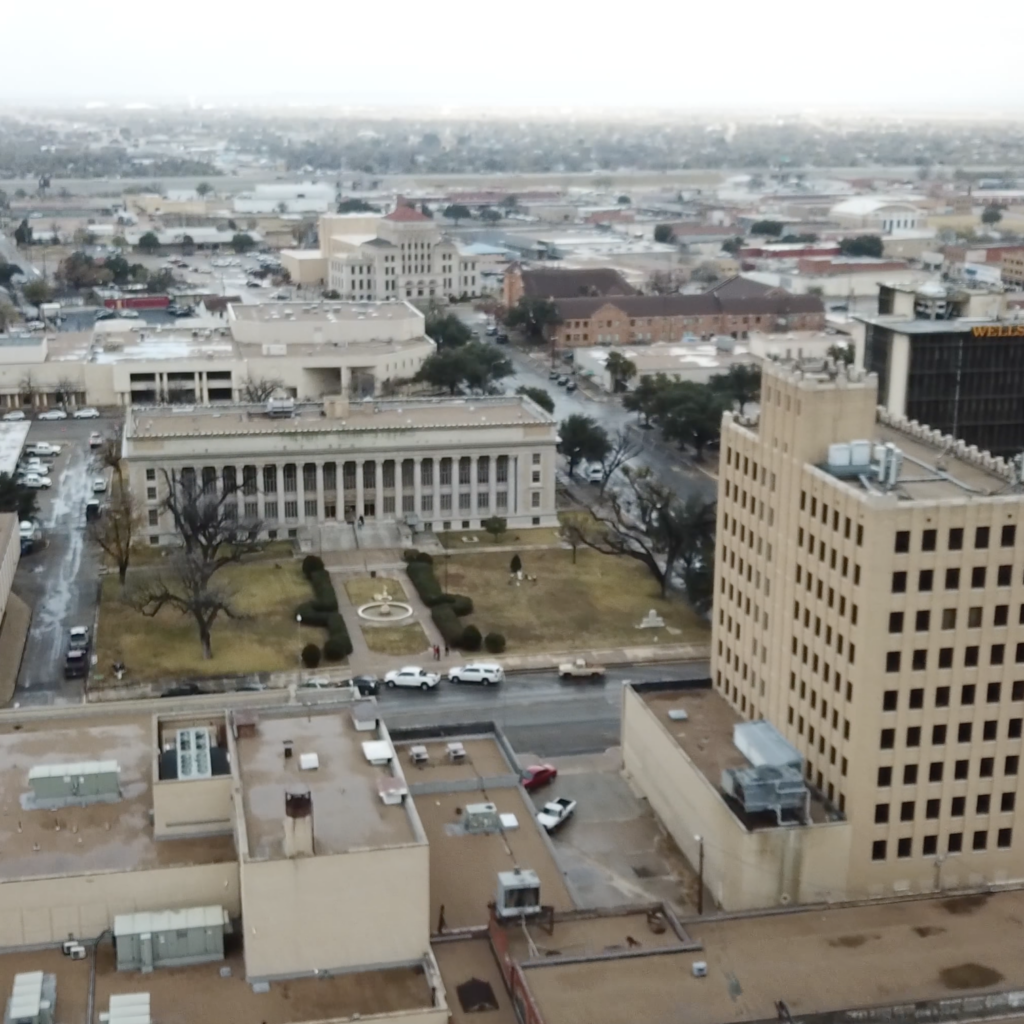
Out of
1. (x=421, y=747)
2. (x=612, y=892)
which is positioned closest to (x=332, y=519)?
(x=421, y=747)

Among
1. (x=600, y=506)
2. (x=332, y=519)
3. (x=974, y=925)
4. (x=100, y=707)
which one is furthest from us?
(x=600, y=506)

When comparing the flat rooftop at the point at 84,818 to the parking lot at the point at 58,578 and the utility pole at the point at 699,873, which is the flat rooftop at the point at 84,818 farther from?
the parking lot at the point at 58,578

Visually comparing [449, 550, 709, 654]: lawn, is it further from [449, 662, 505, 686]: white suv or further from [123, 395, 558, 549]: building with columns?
[123, 395, 558, 549]: building with columns

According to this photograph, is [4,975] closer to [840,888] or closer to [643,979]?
[643,979]

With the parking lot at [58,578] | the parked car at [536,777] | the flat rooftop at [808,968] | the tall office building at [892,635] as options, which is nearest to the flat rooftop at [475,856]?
the parked car at [536,777]

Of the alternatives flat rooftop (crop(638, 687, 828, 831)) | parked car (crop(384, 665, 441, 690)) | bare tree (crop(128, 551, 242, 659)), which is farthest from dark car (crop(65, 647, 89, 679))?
flat rooftop (crop(638, 687, 828, 831))

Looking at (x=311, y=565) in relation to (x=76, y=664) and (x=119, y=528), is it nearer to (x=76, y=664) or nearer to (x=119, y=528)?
(x=119, y=528)

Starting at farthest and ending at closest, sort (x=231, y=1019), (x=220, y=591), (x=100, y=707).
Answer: (x=220, y=591)
(x=100, y=707)
(x=231, y=1019)
